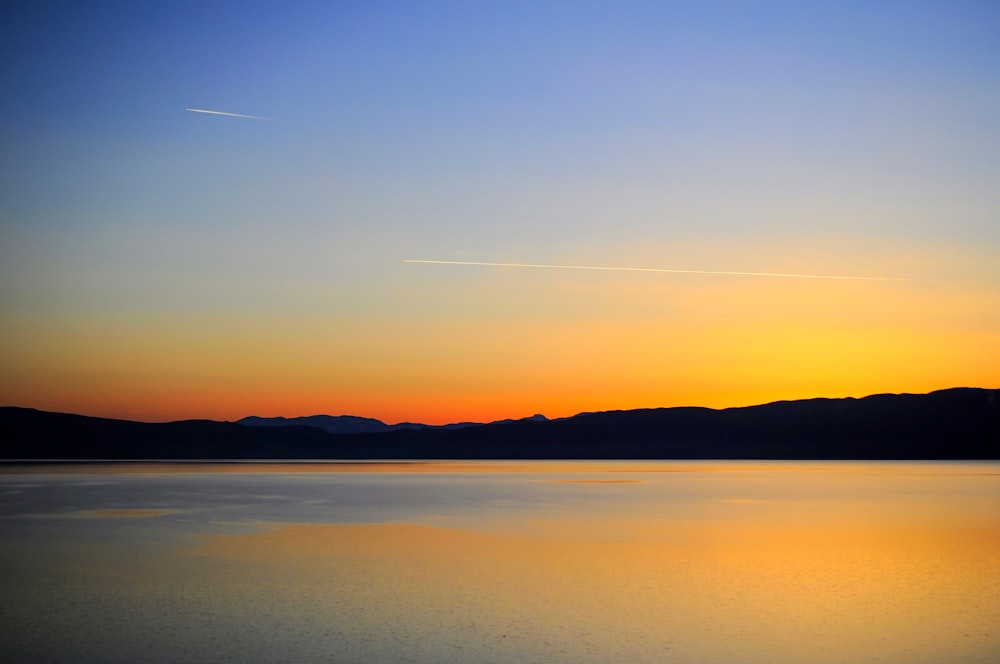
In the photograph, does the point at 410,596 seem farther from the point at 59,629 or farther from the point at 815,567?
the point at 815,567

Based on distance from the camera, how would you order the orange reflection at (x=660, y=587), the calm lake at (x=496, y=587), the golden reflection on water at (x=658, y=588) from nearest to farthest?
the calm lake at (x=496, y=587)
the golden reflection on water at (x=658, y=588)
the orange reflection at (x=660, y=587)

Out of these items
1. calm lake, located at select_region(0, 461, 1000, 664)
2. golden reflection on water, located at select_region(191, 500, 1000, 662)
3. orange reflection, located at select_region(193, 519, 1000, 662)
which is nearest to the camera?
calm lake, located at select_region(0, 461, 1000, 664)

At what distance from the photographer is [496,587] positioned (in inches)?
714

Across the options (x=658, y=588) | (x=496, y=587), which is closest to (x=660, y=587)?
(x=658, y=588)

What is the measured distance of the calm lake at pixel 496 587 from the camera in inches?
521

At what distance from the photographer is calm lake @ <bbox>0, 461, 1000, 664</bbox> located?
13.2 metres

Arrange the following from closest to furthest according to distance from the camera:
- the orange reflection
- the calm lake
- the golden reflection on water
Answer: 1. the calm lake
2. the golden reflection on water
3. the orange reflection

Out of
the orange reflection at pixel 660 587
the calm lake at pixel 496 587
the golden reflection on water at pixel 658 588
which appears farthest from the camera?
the orange reflection at pixel 660 587

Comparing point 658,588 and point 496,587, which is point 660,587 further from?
point 496,587

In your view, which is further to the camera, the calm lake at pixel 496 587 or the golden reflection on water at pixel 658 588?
the golden reflection on water at pixel 658 588

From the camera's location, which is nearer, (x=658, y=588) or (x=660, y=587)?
(x=658, y=588)

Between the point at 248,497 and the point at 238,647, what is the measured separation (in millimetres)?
34646

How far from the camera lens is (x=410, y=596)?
17062mm

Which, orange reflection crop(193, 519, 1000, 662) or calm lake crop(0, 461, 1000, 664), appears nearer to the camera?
calm lake crop(0, 461, 1000, 664)
